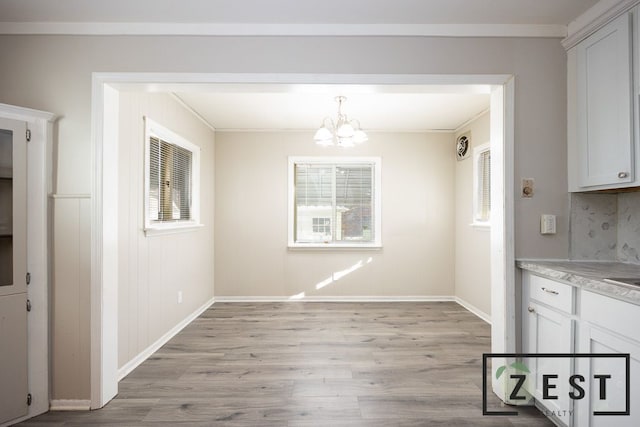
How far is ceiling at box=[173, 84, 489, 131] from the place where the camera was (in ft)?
12.4

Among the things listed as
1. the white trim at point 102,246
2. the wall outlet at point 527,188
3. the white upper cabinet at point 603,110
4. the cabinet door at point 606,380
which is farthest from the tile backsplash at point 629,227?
the white trim at point 102,246

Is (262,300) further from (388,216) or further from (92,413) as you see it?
(92,413)

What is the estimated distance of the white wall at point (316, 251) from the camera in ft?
17.2

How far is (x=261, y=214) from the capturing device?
527cm

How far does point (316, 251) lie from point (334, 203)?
78 cm

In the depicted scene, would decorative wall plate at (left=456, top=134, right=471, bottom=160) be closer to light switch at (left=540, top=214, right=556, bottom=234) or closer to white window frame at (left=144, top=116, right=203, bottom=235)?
light switch at (left=540, top=214, right=556, bottom=234)

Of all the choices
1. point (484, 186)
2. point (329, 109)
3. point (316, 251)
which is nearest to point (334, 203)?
point (316, 251)

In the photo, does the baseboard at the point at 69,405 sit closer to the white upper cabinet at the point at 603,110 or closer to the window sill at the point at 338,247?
the window sill at the point at 338,247

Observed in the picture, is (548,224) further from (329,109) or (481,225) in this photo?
(329,109)

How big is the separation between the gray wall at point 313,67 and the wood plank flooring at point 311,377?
1.88 ft

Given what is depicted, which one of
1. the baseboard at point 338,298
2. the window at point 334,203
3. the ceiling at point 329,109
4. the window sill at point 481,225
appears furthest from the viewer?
the window at point 334,203

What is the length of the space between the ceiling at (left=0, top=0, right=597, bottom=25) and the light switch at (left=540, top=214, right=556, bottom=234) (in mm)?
1307

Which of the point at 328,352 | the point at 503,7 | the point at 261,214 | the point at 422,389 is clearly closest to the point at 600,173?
the point at 503,7

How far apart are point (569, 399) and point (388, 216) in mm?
3487
